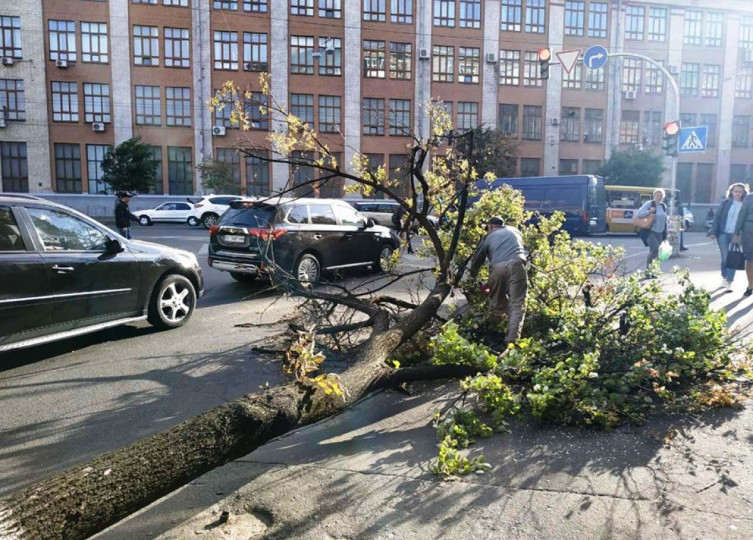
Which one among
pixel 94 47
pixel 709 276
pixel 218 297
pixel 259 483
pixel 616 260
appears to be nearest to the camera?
pixel 259 483

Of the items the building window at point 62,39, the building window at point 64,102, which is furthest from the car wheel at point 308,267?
the building window at point 62,39

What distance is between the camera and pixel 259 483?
149 inches

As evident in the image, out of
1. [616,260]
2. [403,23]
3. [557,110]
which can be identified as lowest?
[616,260]

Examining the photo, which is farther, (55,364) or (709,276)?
(709,276)

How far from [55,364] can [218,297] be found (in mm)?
4224

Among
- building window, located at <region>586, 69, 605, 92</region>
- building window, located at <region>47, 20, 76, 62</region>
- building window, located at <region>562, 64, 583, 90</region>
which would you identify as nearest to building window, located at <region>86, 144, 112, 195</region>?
building window, located at <region>47, 20, 76, 62</region>

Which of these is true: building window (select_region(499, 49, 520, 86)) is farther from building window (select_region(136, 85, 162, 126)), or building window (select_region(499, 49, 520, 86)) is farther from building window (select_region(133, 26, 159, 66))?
building window (select_region(136, 85, 162, 126))

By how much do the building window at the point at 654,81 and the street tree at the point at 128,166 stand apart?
36.2 meters

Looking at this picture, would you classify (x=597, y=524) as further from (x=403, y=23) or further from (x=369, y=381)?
(x=403, y=23)

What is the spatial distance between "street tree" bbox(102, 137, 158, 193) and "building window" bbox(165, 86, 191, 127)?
4.27m

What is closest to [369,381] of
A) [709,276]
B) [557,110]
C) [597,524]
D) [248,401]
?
[248,401]

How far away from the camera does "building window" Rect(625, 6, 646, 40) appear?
4559 cm

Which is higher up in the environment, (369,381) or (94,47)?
(94,47)

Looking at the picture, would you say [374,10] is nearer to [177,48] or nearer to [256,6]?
[256,6]
